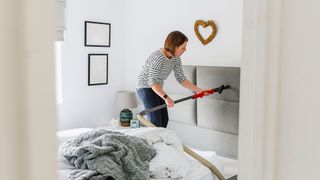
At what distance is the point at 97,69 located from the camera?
3.84m

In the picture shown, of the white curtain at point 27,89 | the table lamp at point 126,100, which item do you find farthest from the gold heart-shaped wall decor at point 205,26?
the white curtain at point 27,89

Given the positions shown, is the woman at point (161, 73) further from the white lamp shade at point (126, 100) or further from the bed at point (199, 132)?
the white lamp shade at point (126, 100)

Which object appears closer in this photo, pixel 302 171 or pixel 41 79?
pixel 41 79

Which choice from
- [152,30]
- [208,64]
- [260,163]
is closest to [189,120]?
[208,64]

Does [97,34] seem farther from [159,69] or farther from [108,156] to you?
[108,156]

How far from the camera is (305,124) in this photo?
0.68 metres

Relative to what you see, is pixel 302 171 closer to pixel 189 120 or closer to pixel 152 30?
pixel 189 120

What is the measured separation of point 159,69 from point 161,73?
0.07m

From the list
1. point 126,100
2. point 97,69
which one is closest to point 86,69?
point 97,69

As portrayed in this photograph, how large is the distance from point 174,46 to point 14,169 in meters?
2.73

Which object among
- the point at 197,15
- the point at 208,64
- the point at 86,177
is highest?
the point at 197,15

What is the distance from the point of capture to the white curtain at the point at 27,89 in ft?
0.92

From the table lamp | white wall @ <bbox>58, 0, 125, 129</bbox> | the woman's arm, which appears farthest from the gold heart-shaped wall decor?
white wall @ <bbox>58, 0, 125, 129</bbox>

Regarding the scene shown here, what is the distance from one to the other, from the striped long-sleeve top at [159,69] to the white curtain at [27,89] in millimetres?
2677
